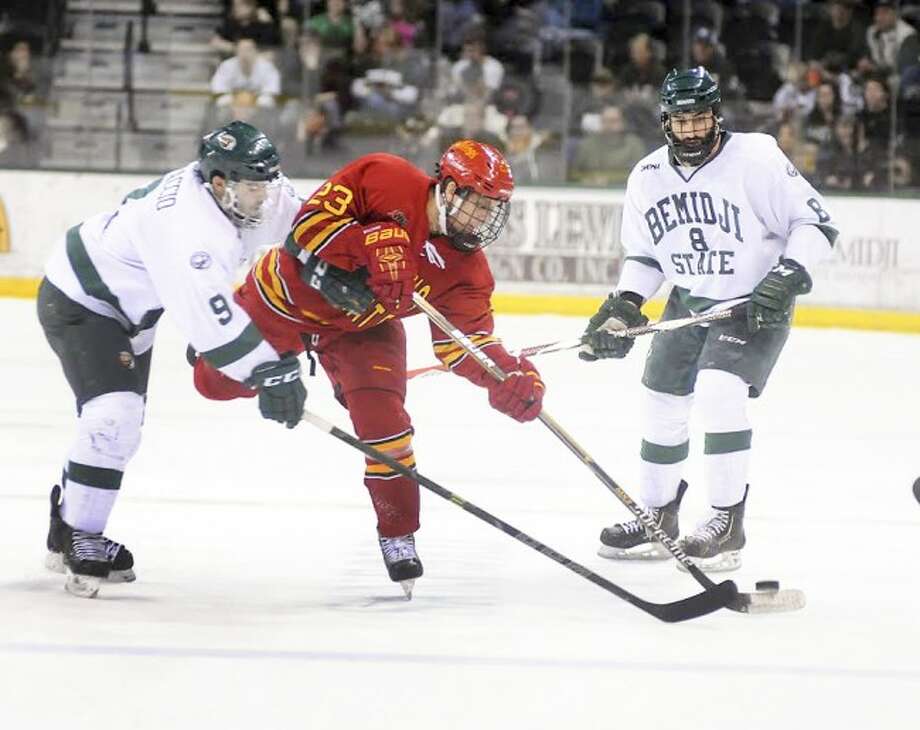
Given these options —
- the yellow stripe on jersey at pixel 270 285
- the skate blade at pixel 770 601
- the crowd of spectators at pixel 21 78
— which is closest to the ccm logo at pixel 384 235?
the yellow stripe on jersey at pixel 270 285

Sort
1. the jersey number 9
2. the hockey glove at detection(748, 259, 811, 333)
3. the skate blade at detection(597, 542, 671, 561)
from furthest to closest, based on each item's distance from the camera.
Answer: the skate blade at detection(597, 542, 671, 561), the hockey glove at detection(748, 259, 811, 333), the jersey number 9

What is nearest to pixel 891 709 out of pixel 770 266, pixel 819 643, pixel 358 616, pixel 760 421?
pixel 819 643

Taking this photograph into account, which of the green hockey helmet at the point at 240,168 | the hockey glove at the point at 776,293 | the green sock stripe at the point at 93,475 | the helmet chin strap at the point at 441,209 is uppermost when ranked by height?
the green hockey helmet at the point at 240,168

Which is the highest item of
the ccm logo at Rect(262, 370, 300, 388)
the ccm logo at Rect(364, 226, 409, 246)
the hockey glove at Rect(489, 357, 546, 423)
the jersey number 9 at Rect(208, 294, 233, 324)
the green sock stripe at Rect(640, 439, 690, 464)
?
the ccm logo at Rect(364, 226, 409, 246)

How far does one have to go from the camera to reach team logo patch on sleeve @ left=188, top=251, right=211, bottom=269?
310 cm

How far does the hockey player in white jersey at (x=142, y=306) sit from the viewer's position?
3111 millimetres

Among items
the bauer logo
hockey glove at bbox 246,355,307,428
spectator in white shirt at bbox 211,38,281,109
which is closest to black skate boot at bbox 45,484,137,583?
hockey glove at bbox 246,355,307,428

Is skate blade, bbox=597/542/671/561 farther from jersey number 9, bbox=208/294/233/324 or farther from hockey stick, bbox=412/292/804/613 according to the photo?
jersey number 9, bbox=208/294/233/324

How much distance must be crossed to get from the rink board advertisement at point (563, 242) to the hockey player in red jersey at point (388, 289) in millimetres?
4572

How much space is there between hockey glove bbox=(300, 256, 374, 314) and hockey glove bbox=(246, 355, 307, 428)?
21 cm

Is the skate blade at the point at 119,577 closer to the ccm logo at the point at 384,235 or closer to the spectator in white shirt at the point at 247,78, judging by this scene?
the ccm logo at the point at 384,235

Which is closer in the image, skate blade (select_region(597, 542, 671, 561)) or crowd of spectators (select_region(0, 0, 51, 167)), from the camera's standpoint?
skate blade (select_region(597, 542, 671, 561))

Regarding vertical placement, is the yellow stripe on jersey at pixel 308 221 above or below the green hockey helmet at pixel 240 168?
below

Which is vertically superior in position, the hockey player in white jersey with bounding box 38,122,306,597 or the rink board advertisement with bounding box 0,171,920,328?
the hockey player in white jersey with bounding box 38,122,306,597
